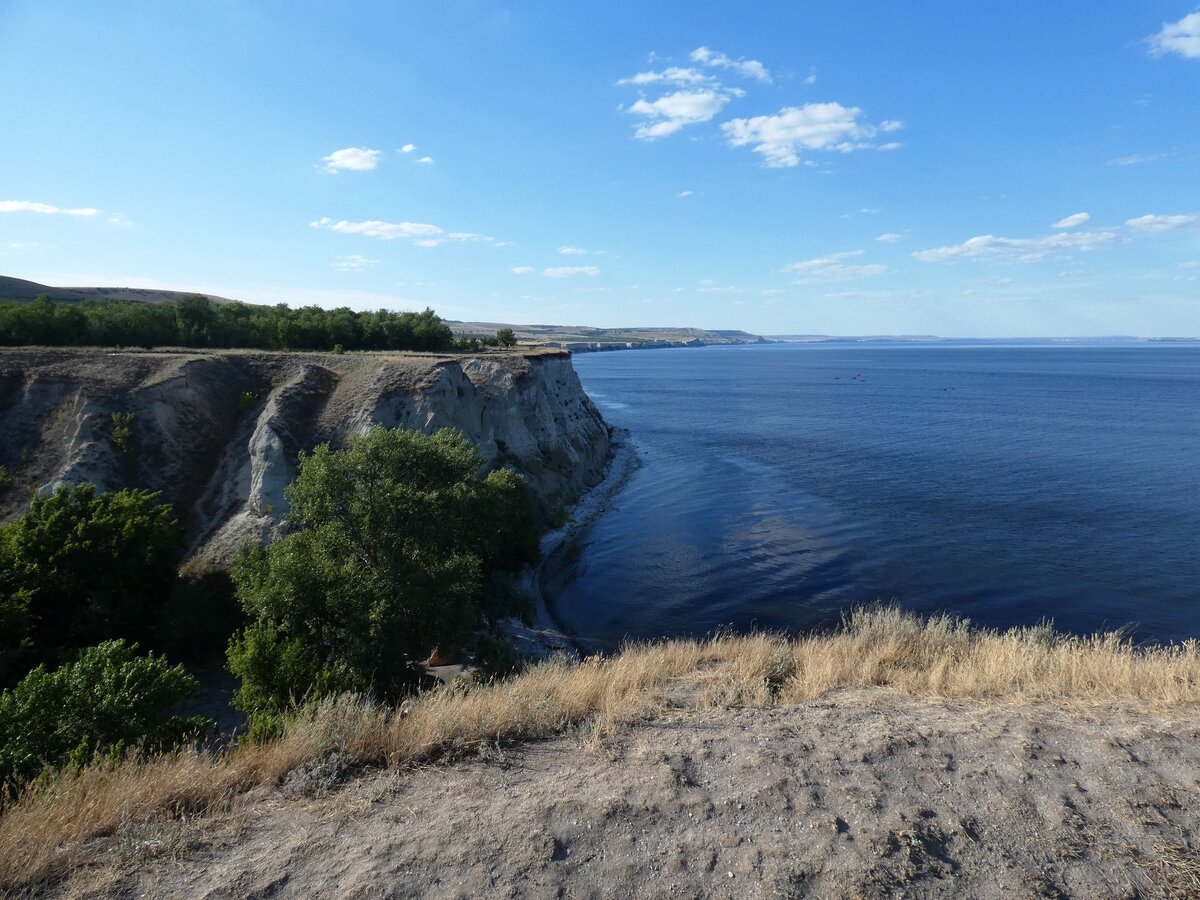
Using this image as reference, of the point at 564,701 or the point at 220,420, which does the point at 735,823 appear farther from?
the point at 220,420

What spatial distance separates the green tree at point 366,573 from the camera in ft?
51.2

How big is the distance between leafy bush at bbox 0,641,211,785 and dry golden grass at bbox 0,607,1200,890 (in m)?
2.57

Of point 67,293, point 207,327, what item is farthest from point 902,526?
point 67,293

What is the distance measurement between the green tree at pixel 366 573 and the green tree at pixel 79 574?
484 cm

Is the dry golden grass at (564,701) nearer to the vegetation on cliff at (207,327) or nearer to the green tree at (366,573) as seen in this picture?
the green tree at (366,573)

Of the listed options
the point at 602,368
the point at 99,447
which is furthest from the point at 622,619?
the point at 602,368

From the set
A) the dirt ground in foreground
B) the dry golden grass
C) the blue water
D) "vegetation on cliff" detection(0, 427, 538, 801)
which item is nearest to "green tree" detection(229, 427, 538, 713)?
"vegetation on cliff" detection(0, 427, 538, 801)

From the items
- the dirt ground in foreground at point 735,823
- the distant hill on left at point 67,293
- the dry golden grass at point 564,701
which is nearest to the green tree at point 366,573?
the dry golden grass at point 564,701

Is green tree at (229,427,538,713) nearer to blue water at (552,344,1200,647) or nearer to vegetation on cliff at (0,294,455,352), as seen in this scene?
blue water at (552,344,1200,647)

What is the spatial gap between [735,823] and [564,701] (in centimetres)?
359

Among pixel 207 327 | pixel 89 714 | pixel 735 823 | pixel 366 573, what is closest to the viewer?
pixel 735 823

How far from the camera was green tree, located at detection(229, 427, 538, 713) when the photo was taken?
15.6 m

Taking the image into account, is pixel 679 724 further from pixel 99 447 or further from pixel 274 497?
pixel 99 447

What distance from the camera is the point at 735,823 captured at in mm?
7301
